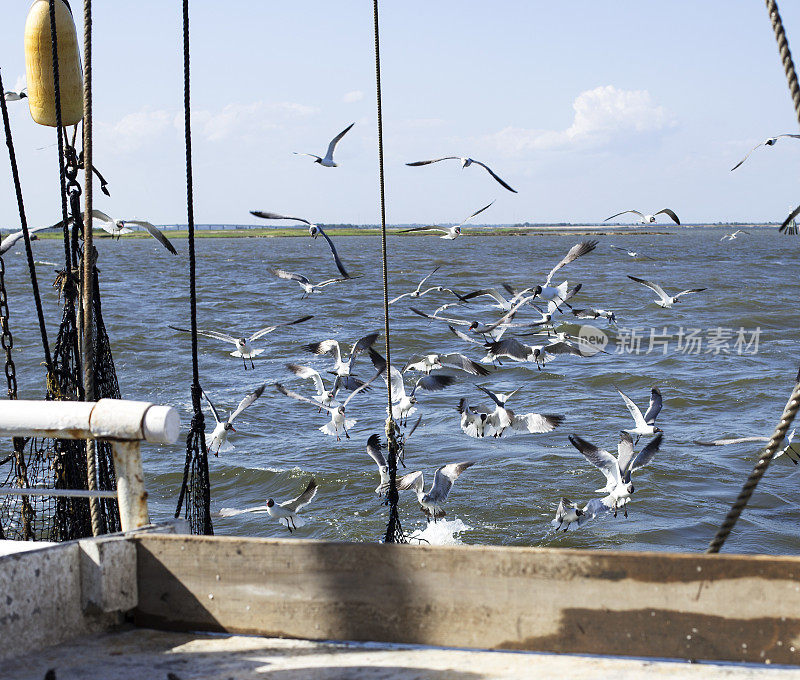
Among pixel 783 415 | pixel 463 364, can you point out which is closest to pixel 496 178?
pixel 463 364

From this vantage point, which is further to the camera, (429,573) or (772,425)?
(772,425)

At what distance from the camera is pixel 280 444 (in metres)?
12.8

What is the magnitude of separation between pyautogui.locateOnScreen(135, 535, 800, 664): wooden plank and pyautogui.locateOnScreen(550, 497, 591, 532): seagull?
6.12 meters

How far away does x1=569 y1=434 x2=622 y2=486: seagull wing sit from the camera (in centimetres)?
926

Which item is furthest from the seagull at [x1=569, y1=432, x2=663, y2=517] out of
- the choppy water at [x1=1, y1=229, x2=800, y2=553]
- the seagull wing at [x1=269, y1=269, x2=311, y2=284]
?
the seagull wing at [x1=269, y1=269, x2=311, y2=284]

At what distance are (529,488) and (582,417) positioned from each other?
4035 mm

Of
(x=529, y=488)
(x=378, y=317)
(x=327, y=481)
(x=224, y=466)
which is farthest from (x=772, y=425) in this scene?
(x=378, y=317)

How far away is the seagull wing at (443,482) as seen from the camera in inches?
348

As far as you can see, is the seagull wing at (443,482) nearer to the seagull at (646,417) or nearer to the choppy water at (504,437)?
the choppy water at (504,437)

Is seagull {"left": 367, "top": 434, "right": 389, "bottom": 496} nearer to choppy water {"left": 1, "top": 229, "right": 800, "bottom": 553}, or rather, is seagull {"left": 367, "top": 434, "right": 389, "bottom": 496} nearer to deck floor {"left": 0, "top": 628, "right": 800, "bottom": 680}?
choppy water {"left": 1, "top": 229, "right": 800, "bottom": 553}

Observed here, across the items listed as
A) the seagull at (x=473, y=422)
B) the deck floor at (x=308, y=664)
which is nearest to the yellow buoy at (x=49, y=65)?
the deck floor at (x=308, y=664)

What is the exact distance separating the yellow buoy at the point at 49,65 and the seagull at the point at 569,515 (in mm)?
5519

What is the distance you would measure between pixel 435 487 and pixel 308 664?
20.3 ft

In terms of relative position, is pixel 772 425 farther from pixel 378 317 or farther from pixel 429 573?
pixel 378 317
